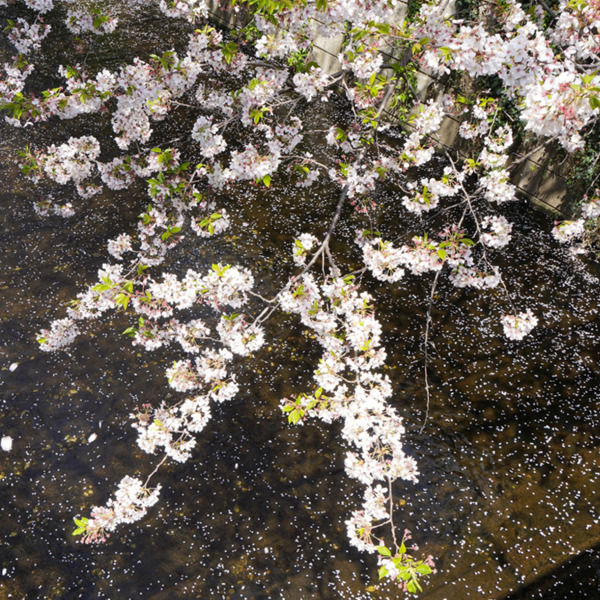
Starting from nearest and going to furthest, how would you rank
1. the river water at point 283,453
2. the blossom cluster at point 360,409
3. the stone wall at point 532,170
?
the blossom cluster at point 360,409, the river water at point 283,453, the stone wall at point 532,170

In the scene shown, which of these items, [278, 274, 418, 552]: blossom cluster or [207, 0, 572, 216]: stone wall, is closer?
[278, 274, 418, 552]: blossom cluster

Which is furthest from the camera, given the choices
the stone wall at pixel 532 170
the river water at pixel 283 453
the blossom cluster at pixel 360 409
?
the stone wall at pixel 532 170

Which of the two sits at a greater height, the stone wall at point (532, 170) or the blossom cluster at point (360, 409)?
the stone wall at point (532, 170)

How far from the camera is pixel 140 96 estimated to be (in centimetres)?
321

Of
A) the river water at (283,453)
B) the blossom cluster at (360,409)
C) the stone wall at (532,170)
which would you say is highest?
the stone wall at (532,170)

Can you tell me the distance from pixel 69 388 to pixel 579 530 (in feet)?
11.7

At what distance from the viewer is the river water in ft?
8.87

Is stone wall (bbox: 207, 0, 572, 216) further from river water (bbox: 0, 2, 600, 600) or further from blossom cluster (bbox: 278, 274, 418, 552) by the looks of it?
blossom cluster (bbox: 278, 274, 418, 552)

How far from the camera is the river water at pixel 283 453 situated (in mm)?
2705

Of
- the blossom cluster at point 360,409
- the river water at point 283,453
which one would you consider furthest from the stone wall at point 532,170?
the blossom cluster at point 360,409

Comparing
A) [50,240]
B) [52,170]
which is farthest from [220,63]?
[50,240]

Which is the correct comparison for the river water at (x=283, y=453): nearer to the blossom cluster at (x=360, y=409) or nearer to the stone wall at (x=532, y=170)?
the blossom cluster at (x=360, y=409)

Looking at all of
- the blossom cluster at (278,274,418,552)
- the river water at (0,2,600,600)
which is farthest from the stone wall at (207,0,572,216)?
the blossom cluster at (278,274,418,552)

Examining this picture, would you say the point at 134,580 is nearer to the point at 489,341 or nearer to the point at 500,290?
the point at 489,341
